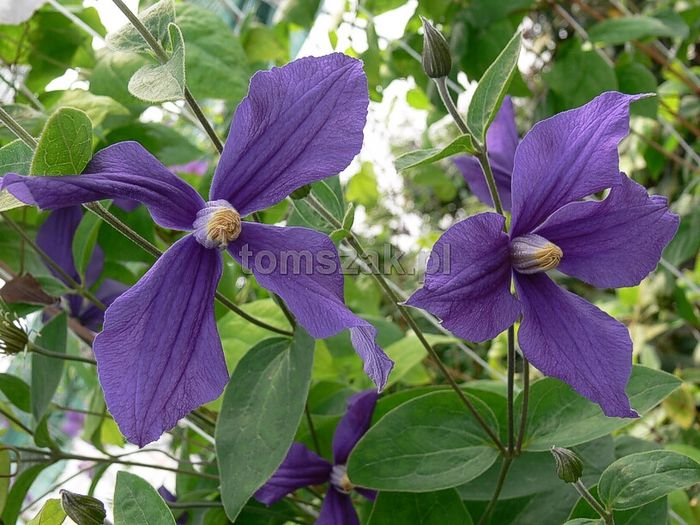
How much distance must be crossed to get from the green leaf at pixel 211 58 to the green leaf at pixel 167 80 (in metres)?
0.28

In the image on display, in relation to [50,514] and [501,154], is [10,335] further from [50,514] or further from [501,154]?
[501,154]

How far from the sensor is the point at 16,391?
661 millimetres

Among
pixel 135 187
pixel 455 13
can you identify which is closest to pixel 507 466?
pixel 135 187

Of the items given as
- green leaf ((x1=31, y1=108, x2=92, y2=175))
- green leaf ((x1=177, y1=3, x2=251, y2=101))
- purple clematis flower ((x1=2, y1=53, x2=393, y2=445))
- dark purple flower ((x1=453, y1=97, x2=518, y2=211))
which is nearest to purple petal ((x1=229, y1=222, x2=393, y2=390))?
purple clematis flower ((x1=2, y1=53, x2=393, y2=445))

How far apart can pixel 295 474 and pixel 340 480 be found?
3 centimetres

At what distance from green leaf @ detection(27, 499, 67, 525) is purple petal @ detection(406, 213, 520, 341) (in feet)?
0.88

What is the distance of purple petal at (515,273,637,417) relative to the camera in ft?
1.34

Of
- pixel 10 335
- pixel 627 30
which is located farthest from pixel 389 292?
pixel 627 30

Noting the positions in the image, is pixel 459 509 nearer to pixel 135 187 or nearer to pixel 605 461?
pixel 605 461

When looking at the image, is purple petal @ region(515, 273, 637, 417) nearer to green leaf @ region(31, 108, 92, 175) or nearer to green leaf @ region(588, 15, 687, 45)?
green leaf @ region(31, 108, 92, 175)

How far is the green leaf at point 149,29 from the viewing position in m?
0.43

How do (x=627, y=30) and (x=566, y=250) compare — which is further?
(x=627, y=30)

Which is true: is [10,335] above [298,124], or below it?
below

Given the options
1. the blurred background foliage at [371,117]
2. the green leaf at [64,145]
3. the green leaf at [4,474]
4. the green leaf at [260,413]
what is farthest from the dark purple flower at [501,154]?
the green leaf at [4,474]
